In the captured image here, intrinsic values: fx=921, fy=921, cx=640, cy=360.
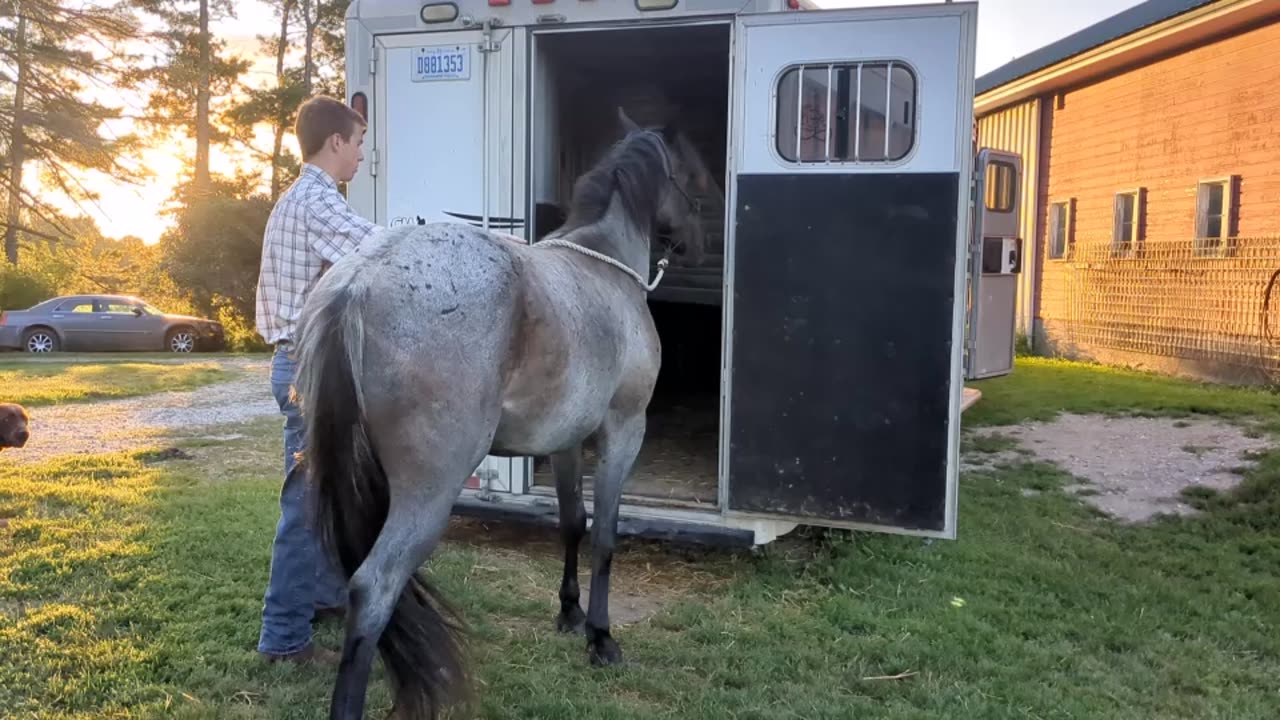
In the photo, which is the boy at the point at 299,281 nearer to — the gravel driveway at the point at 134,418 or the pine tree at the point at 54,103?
the gravel driveway at the point at 134,418

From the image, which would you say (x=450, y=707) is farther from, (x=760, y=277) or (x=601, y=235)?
(x=760, y=277)

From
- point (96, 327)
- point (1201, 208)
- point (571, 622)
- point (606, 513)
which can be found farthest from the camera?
point (96, 327)

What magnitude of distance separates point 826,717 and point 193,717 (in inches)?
74.5

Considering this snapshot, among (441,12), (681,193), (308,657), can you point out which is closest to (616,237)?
(681,193)

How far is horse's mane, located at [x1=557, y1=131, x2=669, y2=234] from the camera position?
3.65 m

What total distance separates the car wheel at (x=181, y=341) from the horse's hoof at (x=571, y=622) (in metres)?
18.3

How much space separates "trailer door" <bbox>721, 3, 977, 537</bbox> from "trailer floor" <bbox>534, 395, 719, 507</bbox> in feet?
2.13

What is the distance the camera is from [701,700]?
2971 mm

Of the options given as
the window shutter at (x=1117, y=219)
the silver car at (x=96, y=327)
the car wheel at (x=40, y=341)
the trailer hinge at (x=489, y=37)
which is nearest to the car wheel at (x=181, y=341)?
the silver car at (x=96, y=327)

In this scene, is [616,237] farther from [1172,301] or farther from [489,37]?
[1172,301]

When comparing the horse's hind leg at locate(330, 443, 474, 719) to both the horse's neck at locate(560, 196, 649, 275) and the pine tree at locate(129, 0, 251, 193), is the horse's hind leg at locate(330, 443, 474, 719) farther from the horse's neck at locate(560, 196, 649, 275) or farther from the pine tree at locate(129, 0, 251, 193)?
the pine tree at locate(129, 0, 251, 193)

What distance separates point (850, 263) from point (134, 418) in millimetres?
7851

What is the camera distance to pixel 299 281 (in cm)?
302

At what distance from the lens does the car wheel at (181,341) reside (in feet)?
63.4
